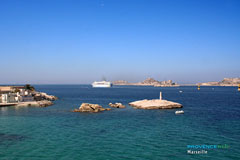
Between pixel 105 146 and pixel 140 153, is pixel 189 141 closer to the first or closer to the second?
pixel 140 153

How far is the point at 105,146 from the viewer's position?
2444 centimetres

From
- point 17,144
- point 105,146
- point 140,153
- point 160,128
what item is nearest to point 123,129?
point 160,128

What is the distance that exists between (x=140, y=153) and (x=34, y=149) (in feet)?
41.1

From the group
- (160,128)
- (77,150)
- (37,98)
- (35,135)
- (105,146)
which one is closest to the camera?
(77,150)

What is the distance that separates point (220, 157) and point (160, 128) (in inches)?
541

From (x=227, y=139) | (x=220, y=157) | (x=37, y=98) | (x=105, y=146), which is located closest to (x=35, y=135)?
(x=105, y=146)

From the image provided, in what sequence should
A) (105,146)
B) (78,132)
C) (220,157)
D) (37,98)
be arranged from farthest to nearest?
(37,98)
(78,132)
(105,146)
(220,157)

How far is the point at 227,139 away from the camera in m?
27.2

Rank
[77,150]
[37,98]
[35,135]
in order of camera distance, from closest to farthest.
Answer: [77,150] → [35,135] → [37,98]

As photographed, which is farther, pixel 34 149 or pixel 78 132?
pixel 78 132

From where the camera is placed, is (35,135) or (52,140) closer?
(52,140)

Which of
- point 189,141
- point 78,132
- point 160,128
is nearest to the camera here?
point 189,141

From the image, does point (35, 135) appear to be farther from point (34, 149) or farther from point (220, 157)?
point (220, 157)

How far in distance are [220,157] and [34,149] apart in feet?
69.1
